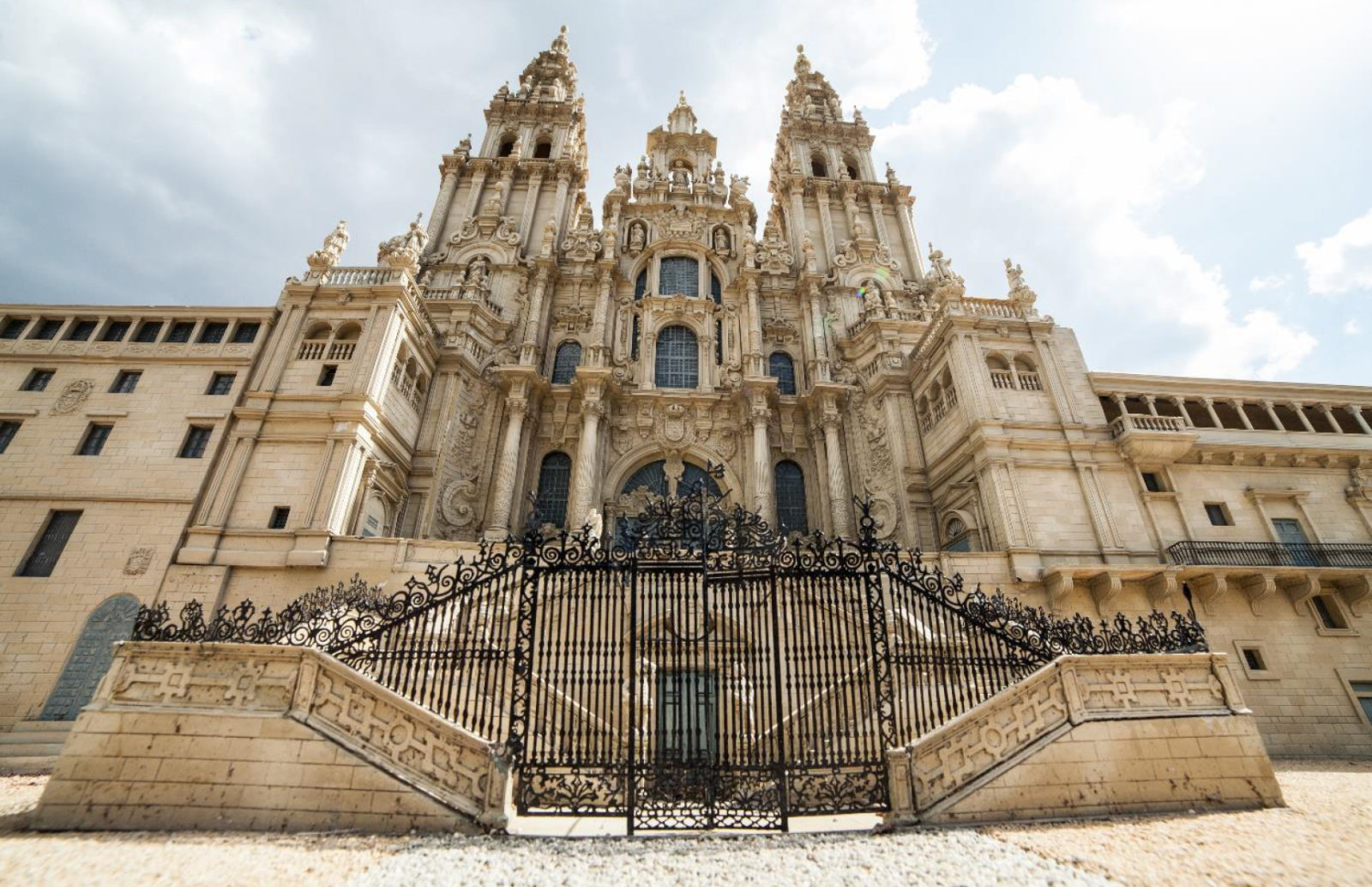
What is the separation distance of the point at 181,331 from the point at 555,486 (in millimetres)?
13421

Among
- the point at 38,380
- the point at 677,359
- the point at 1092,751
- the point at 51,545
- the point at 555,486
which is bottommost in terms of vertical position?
the point at 1092,751

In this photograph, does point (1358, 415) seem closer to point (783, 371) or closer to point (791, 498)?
point (791, 498)

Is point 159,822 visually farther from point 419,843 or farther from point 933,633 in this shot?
point 933,633

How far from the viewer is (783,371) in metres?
26.2

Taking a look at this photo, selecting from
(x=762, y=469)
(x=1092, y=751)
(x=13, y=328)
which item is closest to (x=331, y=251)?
(x=13, y=328)

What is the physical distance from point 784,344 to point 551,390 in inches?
440

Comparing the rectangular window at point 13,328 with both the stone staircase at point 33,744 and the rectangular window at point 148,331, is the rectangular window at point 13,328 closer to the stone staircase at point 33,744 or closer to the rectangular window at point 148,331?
the rectangular window at point 148,331

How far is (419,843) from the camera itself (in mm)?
5879

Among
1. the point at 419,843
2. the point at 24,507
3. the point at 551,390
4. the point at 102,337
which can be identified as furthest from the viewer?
the point at 551,390

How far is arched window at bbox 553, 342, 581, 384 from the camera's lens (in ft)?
84.0

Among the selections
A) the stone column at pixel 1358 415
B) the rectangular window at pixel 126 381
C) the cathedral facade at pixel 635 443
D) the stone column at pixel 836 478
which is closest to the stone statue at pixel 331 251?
the cathedral facade at pixel 635 443

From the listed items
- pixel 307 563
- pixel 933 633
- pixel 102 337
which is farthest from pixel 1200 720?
pixel 102 337

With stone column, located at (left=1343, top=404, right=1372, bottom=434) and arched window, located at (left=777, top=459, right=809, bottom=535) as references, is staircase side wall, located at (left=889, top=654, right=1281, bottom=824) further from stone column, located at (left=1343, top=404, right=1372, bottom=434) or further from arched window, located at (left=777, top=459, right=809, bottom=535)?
stone column, located at (left=1343, top=404, right=1372, bottom=434)

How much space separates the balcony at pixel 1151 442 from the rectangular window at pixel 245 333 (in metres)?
28.0
